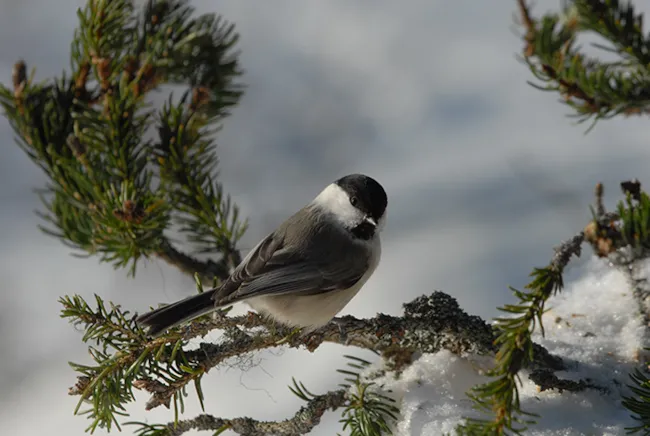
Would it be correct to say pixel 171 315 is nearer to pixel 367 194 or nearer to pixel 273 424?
pixel 273 424

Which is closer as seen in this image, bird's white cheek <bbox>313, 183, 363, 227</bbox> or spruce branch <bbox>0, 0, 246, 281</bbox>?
spruce branch <bbox>0, 0, 246, 281</bbox>

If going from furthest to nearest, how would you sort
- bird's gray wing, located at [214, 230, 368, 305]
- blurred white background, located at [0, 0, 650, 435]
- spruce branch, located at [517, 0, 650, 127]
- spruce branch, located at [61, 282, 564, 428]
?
1. blurred white background, located at [0, 0, 650, 435]
2. bird's gray wing, located at [214, 230, 368, 305]
3. spruce branch, located at [517, 0, 650, 127]
4. spruce branch, located at [61, 282, 564, 428]

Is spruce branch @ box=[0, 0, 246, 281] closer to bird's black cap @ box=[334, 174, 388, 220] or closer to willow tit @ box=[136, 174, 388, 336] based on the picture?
willow tit @ box=[136, 174, 388, 336]

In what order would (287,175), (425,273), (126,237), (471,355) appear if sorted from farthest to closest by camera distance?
(287,175) → (425,273) → (126,237) → (471,355)

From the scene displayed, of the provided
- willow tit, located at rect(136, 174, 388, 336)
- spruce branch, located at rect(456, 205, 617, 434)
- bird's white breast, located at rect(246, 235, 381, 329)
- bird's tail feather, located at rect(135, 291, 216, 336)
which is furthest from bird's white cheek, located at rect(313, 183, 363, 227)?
spruce branch, located at rect(456, 205, 617, 434)

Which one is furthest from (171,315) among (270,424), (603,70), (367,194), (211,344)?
(603,70)

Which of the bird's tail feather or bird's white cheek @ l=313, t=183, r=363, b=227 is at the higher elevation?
bird's white cheek @ l=313, t=183, r=363, b=227

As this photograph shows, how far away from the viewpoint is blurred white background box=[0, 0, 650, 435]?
71.6 inches

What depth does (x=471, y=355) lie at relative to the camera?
1.22 m

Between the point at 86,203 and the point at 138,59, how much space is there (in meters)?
0.32

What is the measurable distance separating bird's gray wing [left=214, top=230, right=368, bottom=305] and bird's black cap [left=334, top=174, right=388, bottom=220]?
3.7 inches

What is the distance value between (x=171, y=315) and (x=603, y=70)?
33.6 inches

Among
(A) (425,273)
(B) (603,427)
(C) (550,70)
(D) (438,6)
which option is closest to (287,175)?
(A) (425,273)

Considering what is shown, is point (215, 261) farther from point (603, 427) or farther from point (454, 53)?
point (454, 53)
